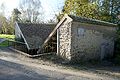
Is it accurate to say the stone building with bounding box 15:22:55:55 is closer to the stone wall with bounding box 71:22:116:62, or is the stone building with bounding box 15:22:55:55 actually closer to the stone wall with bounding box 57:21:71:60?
the stone wall with bounding box 57:21:71:60

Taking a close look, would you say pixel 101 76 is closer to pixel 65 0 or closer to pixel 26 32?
pixel 26 32

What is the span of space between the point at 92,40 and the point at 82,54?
1902 mm

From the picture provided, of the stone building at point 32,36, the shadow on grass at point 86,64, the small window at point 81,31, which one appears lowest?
the shadow on grass at point 86,64

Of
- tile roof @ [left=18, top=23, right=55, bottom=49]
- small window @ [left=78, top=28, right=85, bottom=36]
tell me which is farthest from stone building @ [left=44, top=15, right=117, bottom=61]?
tile roof @ [left=18, top=23, right=55, bottom=49]

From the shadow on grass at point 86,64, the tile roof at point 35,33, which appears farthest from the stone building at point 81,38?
the tile roof at point 35,33

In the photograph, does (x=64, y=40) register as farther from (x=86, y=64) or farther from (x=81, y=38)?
(x=86, y=64)

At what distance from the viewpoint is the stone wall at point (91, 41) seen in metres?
18.3

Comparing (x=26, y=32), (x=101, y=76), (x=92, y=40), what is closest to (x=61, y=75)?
(x=101, y=76)

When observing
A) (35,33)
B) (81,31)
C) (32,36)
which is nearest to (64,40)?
(81,31)

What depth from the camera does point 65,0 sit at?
124ft

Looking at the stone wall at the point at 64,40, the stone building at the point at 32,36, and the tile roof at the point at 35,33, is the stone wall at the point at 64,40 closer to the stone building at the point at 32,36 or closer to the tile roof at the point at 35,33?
the stone building at the point at 32,36

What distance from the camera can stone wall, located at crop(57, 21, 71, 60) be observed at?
18.2 m

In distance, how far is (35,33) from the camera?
27.1 meters

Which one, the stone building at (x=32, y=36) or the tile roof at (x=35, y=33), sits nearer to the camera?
the stone building at (x=32, y=36)
